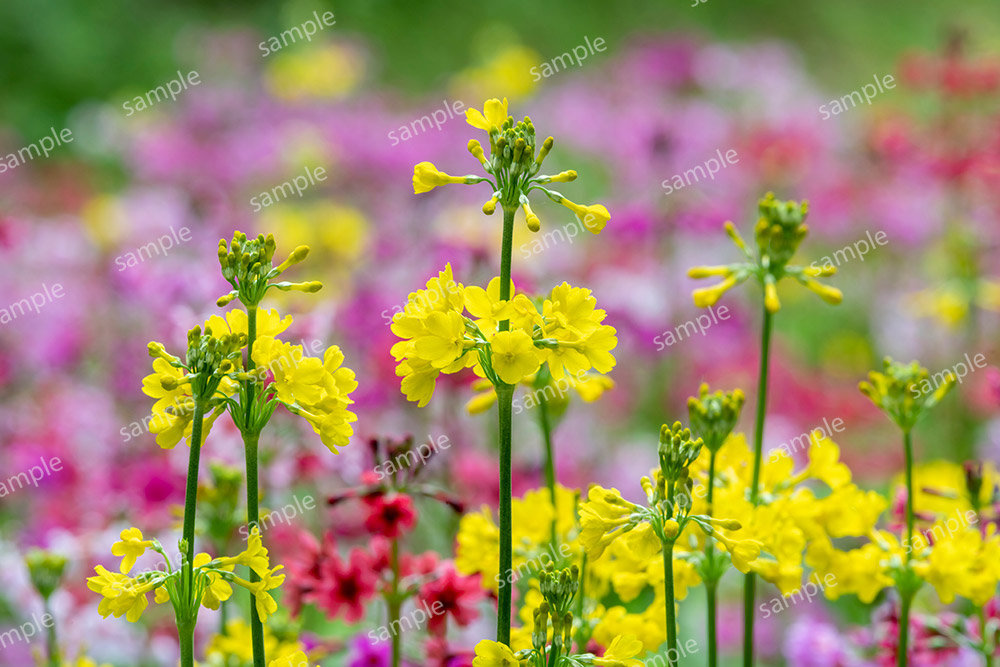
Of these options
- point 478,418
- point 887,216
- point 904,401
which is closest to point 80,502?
point 478,418

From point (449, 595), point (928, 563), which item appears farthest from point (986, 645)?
point (449, 595)

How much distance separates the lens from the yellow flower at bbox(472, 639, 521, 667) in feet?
3.43

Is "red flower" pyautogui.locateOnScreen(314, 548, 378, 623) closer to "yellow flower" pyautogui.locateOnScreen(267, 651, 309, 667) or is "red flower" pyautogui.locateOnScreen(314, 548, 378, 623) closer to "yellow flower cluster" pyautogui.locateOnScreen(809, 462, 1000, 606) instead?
→ "yellow flower" pyautogui.locateOnScreen(267, 651, 309, 667)

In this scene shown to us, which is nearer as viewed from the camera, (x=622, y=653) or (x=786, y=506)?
(x=622, y=653)

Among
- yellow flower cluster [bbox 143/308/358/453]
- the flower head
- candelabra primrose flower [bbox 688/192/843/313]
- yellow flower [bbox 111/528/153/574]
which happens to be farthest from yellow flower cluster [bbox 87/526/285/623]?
the flower head

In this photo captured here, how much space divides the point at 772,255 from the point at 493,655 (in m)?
0.63

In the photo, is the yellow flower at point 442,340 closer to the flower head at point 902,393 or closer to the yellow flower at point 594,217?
the yellow flower at point 594,217

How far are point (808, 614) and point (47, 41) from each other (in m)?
7.83

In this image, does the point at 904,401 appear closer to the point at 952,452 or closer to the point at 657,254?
the point at 952,452

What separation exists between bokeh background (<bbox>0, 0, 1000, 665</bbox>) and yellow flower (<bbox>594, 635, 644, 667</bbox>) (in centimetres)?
81

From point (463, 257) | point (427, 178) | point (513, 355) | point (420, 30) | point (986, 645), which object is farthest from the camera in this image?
point (420, 30)

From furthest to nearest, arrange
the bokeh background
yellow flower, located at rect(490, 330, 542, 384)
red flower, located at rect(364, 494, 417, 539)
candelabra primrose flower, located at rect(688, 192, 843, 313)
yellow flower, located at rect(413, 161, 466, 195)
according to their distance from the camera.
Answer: the bokeh background, red flower, located at rect(364, 494, 417, 539), candelabra primrose flower, located at rect(688, 192, 843, 313), yellow flower, located at rect(413, 161, 466, 195), yellow flower, located at rect(490, 330, 542, 384)

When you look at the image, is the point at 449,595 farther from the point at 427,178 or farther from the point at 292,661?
the point at 427,178

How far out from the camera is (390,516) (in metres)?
1.42
